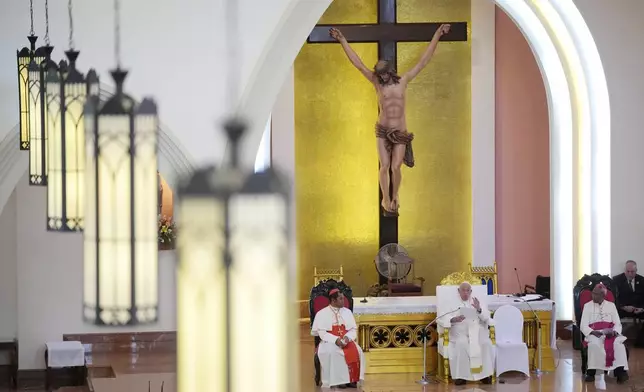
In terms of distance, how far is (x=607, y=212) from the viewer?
16.2 m

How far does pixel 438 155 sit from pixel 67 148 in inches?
539

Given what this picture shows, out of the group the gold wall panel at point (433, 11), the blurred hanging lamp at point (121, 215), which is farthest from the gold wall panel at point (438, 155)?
the blurred hanging lamp at point (121, 215)

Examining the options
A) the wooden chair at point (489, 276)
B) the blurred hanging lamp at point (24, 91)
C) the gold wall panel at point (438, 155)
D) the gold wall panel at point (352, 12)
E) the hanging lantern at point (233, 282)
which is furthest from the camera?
the gold wall panel at point (438, 155)

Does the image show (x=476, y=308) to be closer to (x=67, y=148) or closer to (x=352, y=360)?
(x=352, y=360)

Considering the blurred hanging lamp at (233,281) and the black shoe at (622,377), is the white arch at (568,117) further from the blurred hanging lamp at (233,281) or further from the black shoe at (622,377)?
the blurred hanging lamp at (233,281)

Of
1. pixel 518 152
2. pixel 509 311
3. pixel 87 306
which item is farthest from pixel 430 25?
pixel 87 306

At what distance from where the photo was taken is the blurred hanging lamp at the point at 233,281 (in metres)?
3.39

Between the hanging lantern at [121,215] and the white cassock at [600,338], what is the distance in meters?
9.78


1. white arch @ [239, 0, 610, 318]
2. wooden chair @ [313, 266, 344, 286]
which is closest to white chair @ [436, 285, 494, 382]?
white arch @ [239, 0, 610, 318]

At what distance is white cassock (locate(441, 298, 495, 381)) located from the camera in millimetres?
13938

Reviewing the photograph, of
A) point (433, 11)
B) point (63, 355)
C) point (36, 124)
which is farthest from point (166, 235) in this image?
point (36, 124)

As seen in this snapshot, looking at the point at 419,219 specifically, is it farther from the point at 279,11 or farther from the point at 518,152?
the point at 279,11

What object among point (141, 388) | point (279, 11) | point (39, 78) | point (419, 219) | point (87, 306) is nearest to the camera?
point (87, 306)

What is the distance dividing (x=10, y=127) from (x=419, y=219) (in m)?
10.3
